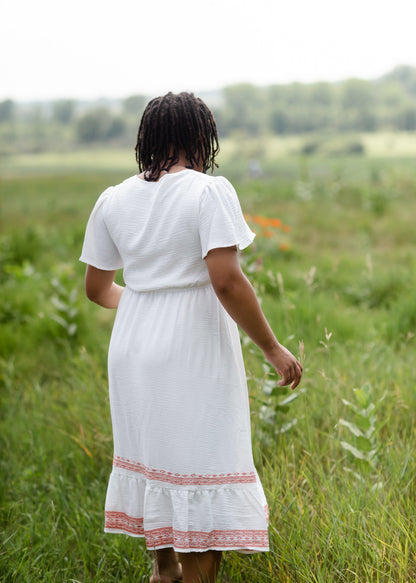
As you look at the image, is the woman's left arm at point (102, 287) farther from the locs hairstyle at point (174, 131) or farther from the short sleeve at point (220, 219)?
the short sleeve at point (220, 219)

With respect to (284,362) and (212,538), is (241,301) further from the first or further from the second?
(212,538)

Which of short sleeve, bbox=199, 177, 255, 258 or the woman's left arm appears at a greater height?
short sleeve, bbox=199, 177, 255, 258

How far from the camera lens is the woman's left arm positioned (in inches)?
70.9

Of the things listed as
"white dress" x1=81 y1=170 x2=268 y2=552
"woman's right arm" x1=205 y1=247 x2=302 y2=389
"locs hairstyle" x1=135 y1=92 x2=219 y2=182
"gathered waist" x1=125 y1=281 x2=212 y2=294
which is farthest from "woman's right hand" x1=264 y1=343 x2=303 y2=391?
"locs hairstyle" x1=135 y1=92 x2=219 y2=182

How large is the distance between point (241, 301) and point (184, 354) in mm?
218

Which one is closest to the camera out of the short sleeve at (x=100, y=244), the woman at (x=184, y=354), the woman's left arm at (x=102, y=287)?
the woman at (x=184, y=354)

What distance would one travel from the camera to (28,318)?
436cm

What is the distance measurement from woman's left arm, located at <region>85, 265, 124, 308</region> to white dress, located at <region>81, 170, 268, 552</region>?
0.18 meters

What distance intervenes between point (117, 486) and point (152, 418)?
301mm

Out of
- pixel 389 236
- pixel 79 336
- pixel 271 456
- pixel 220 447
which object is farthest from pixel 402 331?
pixel 389 236

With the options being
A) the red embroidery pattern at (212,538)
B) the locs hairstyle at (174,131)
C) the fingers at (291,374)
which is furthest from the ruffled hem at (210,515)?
the locs hairstyle at (174,131)

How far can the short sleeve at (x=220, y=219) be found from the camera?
4.60ft

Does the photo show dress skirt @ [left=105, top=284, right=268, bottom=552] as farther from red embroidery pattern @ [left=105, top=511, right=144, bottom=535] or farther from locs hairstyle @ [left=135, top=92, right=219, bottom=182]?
locs hairstyle @ [left=135, top=92, right=219, bottom=182]

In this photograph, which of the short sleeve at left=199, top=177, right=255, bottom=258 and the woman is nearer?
the short sleeve at left=199, top=177, right=255, bottom=258
